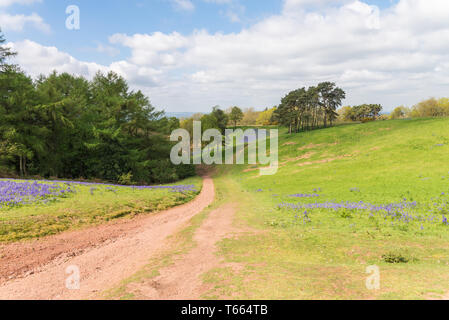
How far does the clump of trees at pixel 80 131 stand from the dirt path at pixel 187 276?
34.1 m

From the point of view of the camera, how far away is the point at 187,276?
304 inches

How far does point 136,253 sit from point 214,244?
12.7ft

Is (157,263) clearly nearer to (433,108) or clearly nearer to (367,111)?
(367,111)

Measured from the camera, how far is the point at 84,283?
311 inches

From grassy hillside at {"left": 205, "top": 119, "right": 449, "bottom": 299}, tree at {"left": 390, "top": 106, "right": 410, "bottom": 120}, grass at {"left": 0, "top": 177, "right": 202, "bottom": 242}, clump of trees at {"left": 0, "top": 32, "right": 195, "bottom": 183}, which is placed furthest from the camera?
tree at {"left": 390, "top": 106, "right": 410, "bottom": 120}

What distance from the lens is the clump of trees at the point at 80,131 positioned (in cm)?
3606

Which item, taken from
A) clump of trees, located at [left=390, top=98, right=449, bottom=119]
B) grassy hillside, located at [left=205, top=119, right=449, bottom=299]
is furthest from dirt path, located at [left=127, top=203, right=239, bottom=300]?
clump of trees, located at [left=390, top=98, right=449, bottom=119]

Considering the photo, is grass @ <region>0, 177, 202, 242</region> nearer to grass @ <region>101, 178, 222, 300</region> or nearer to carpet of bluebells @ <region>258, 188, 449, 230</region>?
grass @ <region>101, 178, 222, 300</region>

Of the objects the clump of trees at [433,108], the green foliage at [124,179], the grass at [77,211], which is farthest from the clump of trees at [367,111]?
the grass at [77,211]

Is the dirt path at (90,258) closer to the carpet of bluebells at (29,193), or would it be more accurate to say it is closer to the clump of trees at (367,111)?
the carpet of bluebells at (29,193)

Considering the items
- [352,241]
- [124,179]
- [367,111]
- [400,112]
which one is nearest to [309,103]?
[367,111]

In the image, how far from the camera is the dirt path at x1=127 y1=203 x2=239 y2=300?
6.39 metres

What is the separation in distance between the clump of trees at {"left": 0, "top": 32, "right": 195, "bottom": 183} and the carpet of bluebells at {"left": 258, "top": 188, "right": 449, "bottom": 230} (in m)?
34.3
